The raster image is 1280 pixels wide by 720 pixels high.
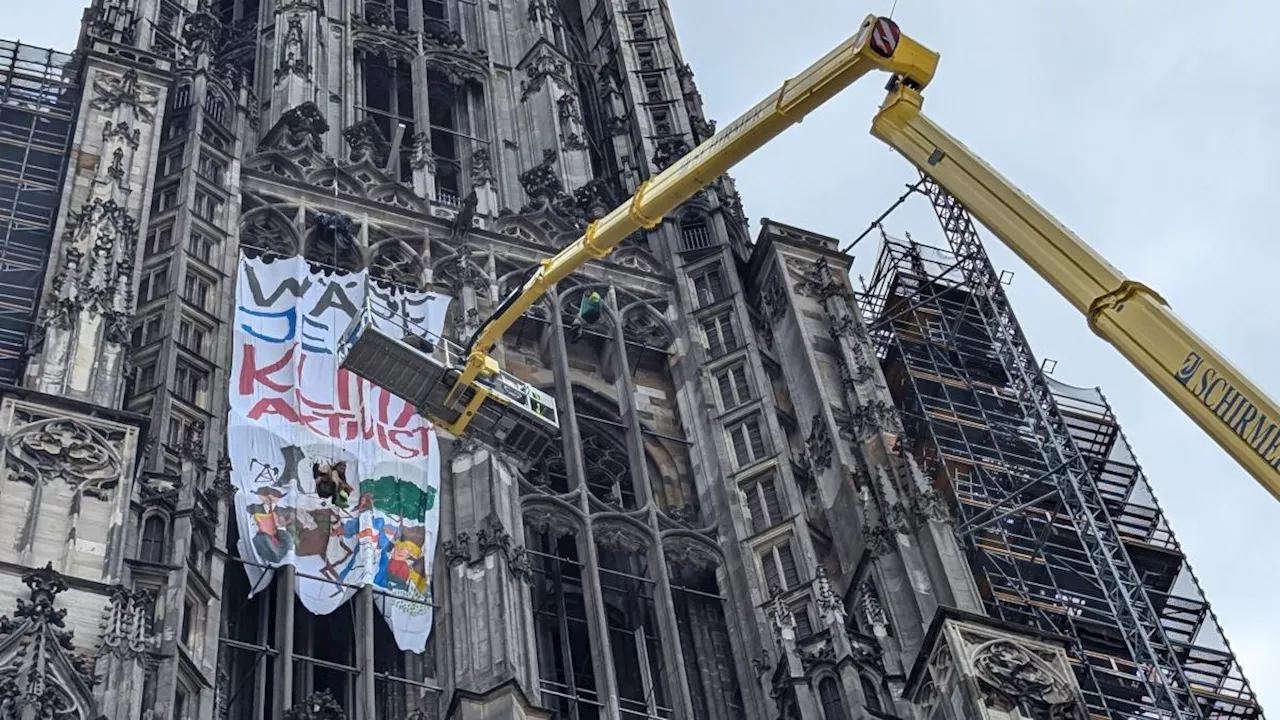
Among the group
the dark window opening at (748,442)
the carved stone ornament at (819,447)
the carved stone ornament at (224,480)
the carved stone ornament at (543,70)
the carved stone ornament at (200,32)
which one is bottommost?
the carved stone ornament at (224,480)

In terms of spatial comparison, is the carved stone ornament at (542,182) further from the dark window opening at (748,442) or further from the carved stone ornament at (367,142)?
the dark window opening at (748,442)

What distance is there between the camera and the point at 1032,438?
4162 cm

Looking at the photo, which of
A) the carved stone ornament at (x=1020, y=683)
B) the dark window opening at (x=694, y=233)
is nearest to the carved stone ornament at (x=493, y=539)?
the carved stone ornament at (x=1020, y=683)

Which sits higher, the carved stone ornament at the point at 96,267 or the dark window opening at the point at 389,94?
the dark window opening at the point at 389,94

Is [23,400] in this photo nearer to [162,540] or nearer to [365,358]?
[162,540]

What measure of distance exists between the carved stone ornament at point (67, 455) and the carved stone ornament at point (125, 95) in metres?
11.2

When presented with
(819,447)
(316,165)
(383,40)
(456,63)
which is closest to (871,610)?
(819,447)

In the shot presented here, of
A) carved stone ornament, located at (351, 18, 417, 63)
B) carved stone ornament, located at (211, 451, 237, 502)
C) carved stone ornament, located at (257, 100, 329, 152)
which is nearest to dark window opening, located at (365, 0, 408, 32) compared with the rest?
carved stone ornament, located at (351, 18, 417, 63)

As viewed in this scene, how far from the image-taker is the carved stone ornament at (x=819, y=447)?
35750 millimetres

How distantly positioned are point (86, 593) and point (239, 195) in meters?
15.2

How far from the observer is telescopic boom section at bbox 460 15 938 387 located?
32.2 meters

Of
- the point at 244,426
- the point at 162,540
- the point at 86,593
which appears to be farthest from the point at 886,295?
the point at 86,593

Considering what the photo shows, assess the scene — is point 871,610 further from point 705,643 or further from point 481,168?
point 481,168

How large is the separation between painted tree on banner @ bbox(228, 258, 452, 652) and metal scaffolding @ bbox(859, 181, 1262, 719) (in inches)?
370
